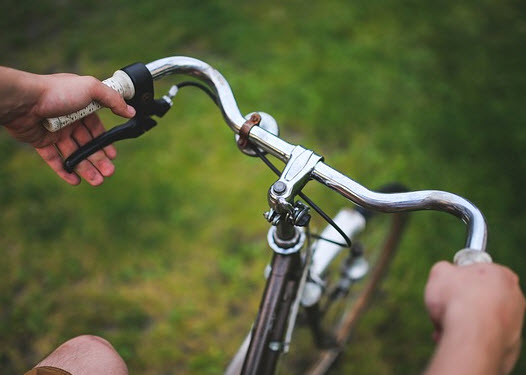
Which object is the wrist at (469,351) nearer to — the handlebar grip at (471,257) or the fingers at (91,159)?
the handlebar grip at (471,257)

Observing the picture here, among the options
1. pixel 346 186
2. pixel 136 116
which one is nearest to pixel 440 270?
pixel 346 186

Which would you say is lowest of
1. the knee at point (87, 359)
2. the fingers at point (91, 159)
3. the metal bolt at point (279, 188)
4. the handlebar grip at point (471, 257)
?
the knee at point (87, 359)

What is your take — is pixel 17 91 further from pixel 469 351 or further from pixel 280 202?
pixel 469 351

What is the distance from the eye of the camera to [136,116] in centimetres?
106

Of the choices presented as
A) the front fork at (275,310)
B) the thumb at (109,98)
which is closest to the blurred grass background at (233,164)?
the front fork at (275,310)

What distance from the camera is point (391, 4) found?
342 centimetres

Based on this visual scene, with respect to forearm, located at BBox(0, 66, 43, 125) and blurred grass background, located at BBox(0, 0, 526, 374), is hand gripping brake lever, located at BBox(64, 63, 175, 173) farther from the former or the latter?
blurred grass background, located at BBox(0, 0, 526, 374)

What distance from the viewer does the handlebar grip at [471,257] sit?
69 cm

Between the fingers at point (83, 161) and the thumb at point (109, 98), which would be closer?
the thumb at point (109, 98)

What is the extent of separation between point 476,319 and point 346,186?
0.37 m

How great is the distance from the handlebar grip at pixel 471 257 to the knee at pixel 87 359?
791 millimetres

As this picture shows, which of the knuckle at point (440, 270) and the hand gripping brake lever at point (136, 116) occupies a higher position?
the hand gripping brake lever at point (136, 116)

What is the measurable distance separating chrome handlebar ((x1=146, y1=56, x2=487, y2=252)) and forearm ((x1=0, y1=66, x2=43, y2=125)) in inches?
11.7

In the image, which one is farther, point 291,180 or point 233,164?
point 233,164
